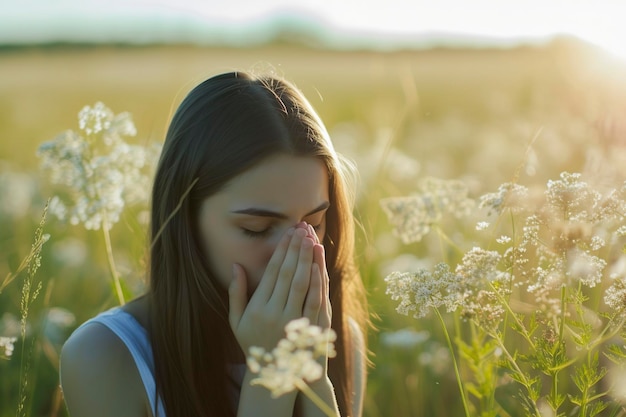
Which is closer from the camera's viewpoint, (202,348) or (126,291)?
(202,348)

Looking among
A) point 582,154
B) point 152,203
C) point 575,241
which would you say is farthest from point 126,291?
point 582,154

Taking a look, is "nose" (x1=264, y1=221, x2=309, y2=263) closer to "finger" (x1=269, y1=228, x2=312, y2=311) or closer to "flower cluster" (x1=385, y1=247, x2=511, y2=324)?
"finger" (x1=269, y1=228, x2=312, y2=311)

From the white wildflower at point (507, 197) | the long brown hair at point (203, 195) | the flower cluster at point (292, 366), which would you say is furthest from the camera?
the long brown hair at point (203, 195)

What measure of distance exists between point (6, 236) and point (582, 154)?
3.73 m

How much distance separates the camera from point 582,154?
167 inches

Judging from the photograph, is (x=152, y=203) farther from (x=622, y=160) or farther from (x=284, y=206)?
(x=622, y=160)

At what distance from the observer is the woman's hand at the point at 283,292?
248 centimetres

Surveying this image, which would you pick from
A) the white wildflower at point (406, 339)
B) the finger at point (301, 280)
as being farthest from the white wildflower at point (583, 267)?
the white wildflower at point (406, 339)

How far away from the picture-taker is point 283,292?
2506 mm

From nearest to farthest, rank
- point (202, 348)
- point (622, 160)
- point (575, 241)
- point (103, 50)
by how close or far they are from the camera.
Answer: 1. point (575, 241)
2. point (622, 160)
3. point (202, 348)
4. point (103, 50)

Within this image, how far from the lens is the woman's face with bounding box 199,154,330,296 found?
101 inches

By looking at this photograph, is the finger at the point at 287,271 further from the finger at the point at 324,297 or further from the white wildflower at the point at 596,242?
the white wildflower at the point at 596,242

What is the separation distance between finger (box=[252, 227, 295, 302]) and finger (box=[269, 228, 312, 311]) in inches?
0.7

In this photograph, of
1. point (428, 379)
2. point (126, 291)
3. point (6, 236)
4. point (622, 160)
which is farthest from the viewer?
point (6, 236)
